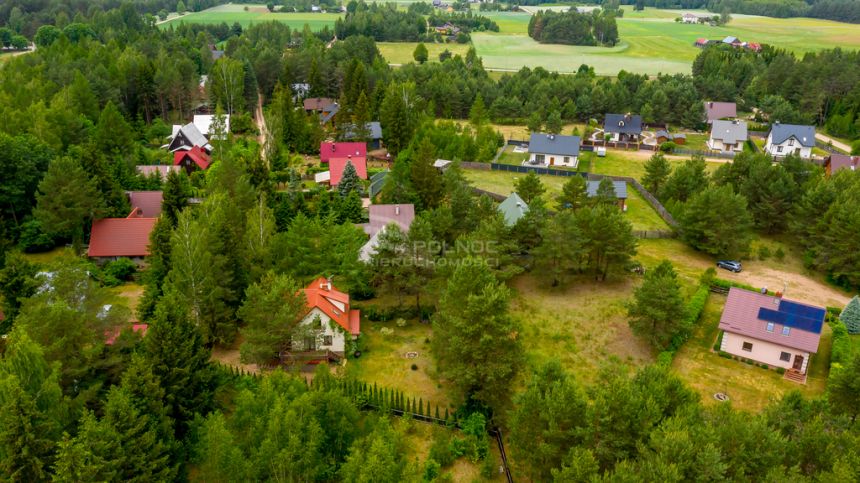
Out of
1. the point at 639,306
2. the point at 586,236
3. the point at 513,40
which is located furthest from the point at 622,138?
the point at 513,40

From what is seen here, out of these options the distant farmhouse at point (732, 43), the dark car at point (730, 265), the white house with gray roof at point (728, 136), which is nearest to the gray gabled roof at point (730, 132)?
the white house with gray roof at point (728, 136)

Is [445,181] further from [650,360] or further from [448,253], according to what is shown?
[650,360]

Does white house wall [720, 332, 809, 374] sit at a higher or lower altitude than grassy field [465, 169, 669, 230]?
lower

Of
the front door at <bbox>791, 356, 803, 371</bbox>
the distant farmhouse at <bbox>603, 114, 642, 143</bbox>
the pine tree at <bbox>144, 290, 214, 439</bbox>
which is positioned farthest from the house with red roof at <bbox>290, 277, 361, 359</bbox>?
the distant farmhouse at <bbox>603, 114, 642, 143</bbox>

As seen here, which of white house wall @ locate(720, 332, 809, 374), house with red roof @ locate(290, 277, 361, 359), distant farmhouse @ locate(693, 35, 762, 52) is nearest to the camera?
house with red roof @ locate(290, 277, 361, 359)

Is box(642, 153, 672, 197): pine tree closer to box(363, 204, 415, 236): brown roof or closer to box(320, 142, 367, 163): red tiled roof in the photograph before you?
box(363, 204, 415, 236): brown roof

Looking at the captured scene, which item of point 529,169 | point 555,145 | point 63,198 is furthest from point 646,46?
point 63,198

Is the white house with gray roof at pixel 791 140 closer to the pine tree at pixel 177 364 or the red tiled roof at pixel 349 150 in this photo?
the red tiled roof at pixel 349 150
